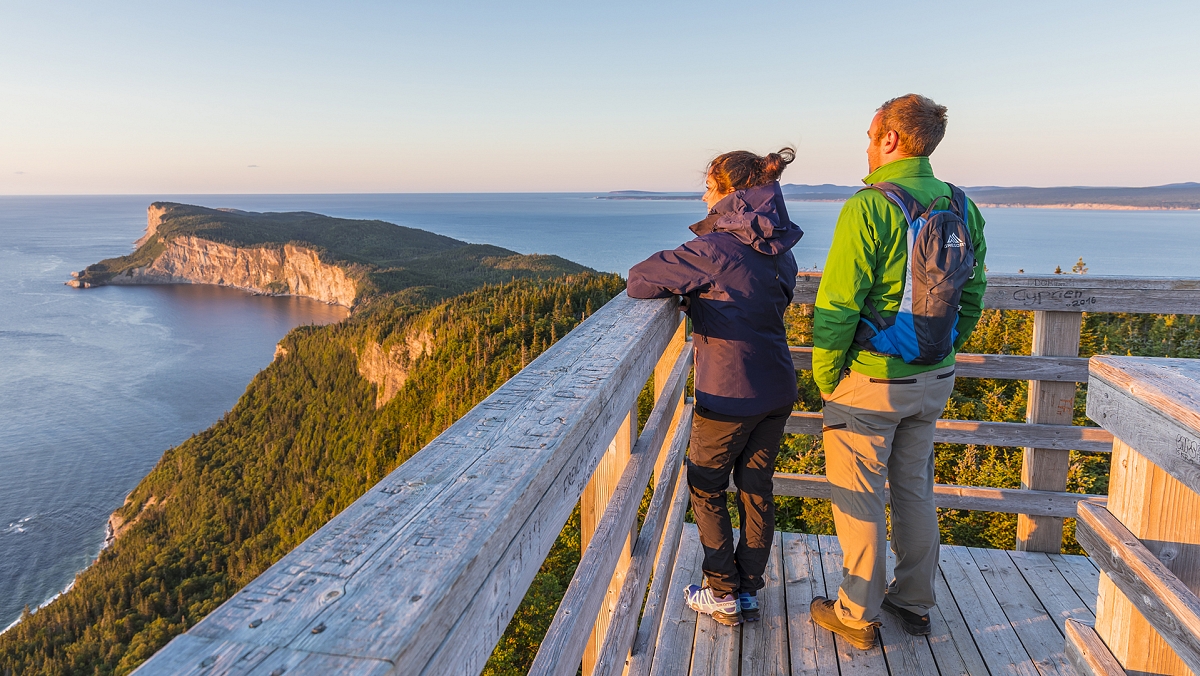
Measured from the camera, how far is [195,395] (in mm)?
99875

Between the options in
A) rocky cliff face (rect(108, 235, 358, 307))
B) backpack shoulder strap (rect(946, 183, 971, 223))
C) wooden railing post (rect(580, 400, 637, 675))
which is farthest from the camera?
rocky cliff face (rect(108, 235, 358, 307))

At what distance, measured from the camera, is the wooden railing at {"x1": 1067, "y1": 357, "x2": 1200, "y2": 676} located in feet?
4.01

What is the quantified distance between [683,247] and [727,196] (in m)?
0.25

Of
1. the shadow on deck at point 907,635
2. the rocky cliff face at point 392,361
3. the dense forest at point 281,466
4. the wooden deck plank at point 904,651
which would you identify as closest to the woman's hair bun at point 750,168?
the shadow on deck at point 907,635

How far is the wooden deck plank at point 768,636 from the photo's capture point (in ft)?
8.30

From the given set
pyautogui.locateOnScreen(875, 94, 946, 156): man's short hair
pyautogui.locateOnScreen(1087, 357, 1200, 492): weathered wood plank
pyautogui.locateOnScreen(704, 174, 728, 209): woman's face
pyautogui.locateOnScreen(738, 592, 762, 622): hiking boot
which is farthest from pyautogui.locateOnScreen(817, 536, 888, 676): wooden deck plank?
pyautogui.locateOnScreen(875, 94, 946, 156): man's short hair

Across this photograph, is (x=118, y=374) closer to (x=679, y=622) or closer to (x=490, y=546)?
(x=679, y=622)

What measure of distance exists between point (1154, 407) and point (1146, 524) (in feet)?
0.85

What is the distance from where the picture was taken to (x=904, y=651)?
267 centimetres

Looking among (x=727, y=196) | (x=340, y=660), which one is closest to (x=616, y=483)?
(x=727, y=196)

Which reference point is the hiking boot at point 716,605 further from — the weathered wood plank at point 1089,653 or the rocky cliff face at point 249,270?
the rocky cliff face at point 249,270

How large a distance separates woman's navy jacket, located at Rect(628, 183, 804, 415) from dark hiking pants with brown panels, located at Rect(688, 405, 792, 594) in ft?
0.32

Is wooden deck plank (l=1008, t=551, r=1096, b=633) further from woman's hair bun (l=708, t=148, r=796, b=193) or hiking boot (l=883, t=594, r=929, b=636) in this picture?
woman's hair bun (l=708, t=148, r=796, b=193)

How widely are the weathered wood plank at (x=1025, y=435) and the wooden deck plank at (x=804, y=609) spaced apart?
0.86 meters
